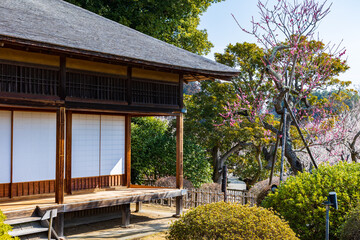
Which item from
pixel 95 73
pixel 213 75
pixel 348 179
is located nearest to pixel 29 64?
pixel 95 73

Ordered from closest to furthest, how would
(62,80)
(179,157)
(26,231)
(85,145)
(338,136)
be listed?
(26,231), (62,80), (85,145), (179,157), (338,136)

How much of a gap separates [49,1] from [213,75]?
582 centimetres

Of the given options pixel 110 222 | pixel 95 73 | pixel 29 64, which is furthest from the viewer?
pixel 110 222

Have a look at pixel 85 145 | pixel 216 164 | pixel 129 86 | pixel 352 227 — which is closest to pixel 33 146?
pixel 85 145

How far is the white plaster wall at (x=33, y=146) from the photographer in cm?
1003

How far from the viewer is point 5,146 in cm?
977

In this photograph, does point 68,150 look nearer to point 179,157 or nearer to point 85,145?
point 85,145

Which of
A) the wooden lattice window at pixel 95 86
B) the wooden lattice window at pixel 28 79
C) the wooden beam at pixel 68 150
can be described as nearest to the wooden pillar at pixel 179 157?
the wooden lattice window at pixel 95 86

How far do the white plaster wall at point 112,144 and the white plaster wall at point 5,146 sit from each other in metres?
2.96

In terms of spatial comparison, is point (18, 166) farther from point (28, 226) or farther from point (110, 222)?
point (110, 222)

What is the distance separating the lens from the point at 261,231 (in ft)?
18.7

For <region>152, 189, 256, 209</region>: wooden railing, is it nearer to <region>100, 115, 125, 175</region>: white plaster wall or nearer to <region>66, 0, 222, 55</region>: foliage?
<region>100, 115, 125, 175</region>: white plaster wall

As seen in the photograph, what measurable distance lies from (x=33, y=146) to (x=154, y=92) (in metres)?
3.77

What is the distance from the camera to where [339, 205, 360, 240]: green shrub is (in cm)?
673
